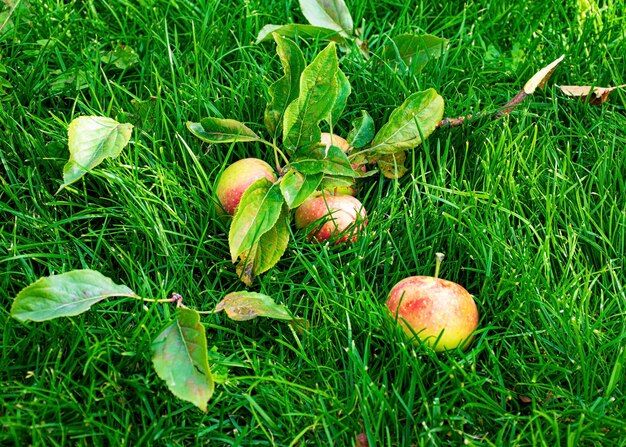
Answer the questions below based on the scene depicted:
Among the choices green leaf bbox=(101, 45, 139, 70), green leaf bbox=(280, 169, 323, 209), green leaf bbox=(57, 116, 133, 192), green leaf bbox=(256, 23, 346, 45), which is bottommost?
green leaf bbox=(280, 169, 323, 209)

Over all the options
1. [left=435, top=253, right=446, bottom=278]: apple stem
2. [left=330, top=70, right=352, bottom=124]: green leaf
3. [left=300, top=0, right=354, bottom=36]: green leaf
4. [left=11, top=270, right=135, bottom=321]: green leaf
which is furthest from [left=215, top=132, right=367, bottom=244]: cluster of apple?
[left=300, top=0, right=354, bottom=36]: green leaf

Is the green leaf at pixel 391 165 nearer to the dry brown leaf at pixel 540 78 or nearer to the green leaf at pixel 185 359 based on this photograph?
the dry brown leaf at pixel 540 78

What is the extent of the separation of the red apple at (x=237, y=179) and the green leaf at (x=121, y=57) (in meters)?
0.67

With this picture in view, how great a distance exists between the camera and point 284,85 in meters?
2.21

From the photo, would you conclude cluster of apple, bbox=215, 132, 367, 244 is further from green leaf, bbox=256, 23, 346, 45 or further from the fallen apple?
green leaf, bbox=256, 23, 346, 45

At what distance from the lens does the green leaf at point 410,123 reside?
2.22m

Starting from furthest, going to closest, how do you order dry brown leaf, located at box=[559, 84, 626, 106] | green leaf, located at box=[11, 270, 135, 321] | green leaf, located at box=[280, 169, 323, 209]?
dry brown leaf, located at box=[559, 84, 626, 106]
green leaf, located at box=[280, 169, 323, 209]
green leaf, located at box=[11, 270, 135, 321]

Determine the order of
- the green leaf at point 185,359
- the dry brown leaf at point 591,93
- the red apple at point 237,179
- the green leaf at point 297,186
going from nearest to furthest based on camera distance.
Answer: the green leaf at point 185,359, the green leaf at point 297,186, the red apple at point 237,179, the dry brown leaf at point 591,93

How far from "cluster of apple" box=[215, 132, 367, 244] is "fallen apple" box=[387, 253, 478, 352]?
281 millimetres

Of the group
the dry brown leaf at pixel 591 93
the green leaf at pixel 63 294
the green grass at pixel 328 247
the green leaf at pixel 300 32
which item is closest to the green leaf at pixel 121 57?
the green grass at pixel 328 247

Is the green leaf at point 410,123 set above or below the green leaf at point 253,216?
above

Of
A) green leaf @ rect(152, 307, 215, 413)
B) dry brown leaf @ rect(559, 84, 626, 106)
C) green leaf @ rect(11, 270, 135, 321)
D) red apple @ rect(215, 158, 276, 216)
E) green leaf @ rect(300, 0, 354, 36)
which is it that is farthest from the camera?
green leaf @ rect(300, 0, 354, 36)

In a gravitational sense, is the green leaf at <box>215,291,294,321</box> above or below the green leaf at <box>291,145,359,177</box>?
below

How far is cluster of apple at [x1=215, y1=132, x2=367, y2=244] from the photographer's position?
81.0 inches
